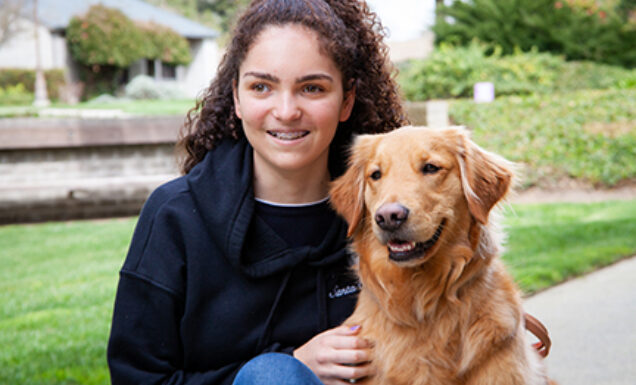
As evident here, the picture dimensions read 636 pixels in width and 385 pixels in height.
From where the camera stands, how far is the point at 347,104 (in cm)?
261

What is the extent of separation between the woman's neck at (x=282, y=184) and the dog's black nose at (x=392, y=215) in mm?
505

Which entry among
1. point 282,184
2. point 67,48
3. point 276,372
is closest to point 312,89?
point 282,184

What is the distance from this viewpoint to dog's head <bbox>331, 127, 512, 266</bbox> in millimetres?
2143

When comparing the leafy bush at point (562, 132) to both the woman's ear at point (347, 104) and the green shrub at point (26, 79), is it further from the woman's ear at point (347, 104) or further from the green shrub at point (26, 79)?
the green shrub at point (26, 79)

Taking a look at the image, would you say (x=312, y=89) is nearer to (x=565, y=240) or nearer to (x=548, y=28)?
(x=565, y=240)

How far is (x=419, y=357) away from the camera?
7.11 ft

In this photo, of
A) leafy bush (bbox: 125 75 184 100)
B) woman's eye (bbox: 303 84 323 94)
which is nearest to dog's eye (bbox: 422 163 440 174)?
woman's eye (bbox: 303 84 323 94)

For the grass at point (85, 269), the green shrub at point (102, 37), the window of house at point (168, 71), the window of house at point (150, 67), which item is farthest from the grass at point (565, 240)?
the window of house at point (168, 71)

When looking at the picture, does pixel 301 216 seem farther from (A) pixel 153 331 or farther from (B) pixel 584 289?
(B) pixel 584 289

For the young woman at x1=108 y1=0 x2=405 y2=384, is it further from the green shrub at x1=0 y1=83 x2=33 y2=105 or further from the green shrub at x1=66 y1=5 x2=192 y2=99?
the green shrub at x1=66 y1=5 x2=192 y2=99

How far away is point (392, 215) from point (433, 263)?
1.09ft

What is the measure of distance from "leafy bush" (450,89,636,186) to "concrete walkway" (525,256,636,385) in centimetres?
527

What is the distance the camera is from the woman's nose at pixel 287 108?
2.27 meters

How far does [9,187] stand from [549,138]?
30.7ft
